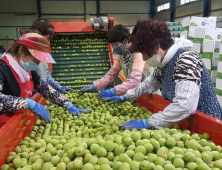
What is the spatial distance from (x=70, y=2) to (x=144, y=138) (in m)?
17.4

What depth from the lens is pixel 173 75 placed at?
77.7 inches

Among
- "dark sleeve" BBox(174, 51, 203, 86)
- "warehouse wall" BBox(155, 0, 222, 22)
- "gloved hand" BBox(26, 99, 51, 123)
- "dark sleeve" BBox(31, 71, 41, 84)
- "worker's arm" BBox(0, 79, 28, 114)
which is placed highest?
"warehouse wall" BBox(155, 0, 222, 22)

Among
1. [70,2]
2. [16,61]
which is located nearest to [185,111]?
[16,61]

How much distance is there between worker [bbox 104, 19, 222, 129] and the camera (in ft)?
5.75

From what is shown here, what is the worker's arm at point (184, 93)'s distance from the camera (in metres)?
1.73

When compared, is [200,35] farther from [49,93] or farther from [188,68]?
[49,93]

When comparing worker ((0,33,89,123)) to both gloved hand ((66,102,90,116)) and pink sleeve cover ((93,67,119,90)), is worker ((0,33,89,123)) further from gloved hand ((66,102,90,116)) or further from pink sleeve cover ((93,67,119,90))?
pink sleeve cover ((93,67,119,90))

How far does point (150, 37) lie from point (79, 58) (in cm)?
301

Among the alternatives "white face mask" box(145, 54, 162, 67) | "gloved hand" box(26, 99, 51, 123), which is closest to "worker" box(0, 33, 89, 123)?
"gloved hand" box(26, 99, 51, 123)

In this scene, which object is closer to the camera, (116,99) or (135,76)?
(116,99)

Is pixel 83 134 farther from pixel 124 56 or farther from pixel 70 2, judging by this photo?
pixel 70 2

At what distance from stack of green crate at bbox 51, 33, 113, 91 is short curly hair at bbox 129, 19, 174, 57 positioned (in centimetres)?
260

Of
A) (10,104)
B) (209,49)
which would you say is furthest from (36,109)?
(209,49)

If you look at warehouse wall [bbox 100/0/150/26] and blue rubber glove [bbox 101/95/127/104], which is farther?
warehouse wall [bbox 100/0/150/26]
